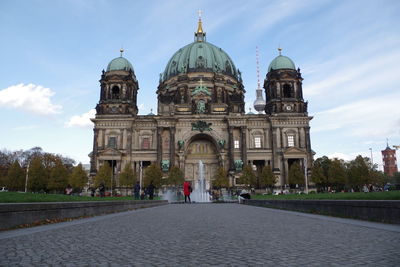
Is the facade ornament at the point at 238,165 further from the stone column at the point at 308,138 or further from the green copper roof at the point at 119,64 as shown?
the green copper roof at the point at 119,64

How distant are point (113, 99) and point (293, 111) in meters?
34.4

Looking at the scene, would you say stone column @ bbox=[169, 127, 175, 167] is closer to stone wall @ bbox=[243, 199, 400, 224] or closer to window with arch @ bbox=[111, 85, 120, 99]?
window with arch @ bbox=[111, 85, 120, 99]

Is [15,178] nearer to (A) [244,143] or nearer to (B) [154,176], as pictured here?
(B) [154,176]

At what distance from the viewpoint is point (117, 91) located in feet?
210

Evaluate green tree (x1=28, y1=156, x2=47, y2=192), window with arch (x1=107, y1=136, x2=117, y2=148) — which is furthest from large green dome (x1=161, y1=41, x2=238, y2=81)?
green tree (x1=28, y1=156, x2=47, y2=192)

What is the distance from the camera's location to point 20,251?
5.16 meters

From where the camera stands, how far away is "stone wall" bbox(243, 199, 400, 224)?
345 inches

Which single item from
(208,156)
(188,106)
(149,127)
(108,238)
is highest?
(188,106)

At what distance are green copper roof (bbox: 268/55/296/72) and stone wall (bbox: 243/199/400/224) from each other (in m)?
51.2

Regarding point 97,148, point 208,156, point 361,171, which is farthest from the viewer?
point 208,156

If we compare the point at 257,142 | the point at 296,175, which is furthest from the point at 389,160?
the point at 296,175

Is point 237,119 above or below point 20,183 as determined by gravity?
above

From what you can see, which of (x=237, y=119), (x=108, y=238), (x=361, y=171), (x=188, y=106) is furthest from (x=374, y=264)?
(x=188, y=106)

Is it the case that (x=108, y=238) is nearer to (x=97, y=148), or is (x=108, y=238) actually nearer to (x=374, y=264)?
(x=374, y=264)
